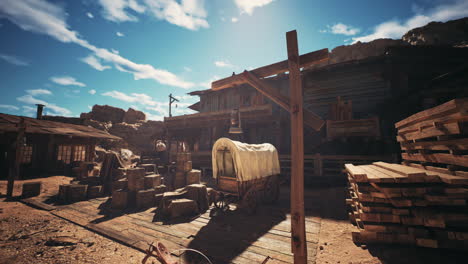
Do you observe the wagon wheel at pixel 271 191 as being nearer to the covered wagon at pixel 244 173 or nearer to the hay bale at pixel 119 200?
the covered wagon at pixel 244 173

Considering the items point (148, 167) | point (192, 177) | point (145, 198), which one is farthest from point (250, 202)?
point (148, 167)

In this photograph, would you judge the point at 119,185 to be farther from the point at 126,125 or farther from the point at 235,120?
the point at 126,125

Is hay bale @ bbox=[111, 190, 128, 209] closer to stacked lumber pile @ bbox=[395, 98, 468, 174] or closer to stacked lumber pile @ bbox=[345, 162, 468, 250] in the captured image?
stacked lumber pile @ bbox=[345, 162, 468, 250]

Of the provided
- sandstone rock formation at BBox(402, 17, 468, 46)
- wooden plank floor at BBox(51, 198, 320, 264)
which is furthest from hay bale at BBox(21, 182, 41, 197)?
sandstone rock formation at BBox(402, 17, 468, 46)

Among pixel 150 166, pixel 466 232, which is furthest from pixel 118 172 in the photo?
pixel 466 232

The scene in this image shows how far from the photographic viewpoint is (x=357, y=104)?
12.7m

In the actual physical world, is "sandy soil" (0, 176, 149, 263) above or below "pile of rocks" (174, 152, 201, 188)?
below

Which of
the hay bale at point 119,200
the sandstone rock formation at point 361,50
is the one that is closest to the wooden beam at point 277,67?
the hay bale at point 119,200

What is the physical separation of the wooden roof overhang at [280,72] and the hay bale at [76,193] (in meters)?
9.09

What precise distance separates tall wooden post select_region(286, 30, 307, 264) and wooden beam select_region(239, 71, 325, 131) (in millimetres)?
189

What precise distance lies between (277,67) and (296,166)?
5.40 feet

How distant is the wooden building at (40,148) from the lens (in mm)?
12062

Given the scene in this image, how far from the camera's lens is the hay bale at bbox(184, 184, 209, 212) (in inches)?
267

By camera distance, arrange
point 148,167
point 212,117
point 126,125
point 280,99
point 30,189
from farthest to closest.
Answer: point 126,125
point 212,117
point 148,167
point 30,189
point 280,99
